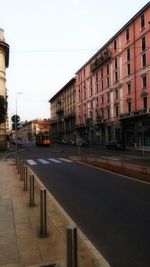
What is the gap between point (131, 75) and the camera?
54.3 metres

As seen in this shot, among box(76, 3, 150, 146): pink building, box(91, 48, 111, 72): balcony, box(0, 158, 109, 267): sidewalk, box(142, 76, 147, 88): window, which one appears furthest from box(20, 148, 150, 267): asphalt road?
box(91, 48, 111, 72): balcony

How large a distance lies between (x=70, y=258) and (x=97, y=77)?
70.4 m

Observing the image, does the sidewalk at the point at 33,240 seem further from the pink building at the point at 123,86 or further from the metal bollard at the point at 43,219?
the pink building at the point at 123,86

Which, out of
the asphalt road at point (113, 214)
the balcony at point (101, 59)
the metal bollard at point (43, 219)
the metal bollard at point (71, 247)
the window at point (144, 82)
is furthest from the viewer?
the balcony at point (101, 59)

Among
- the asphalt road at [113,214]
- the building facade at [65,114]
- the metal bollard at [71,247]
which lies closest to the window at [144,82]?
the asphalt road at [113,214]

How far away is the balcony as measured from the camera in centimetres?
6347

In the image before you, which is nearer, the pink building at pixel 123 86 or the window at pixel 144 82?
the pink building at pixel 123 86

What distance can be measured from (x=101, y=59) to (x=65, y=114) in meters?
39.3

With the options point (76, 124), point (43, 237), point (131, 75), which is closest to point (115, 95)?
point (131, 75)

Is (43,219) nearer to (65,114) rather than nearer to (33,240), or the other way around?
(33,240)

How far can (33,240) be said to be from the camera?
6.29 meters

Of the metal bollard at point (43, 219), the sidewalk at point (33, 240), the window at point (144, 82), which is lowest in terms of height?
the sidewalk at point (33, 240)

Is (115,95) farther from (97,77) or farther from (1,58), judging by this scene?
(1,58)

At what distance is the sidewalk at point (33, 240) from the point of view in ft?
17.2
